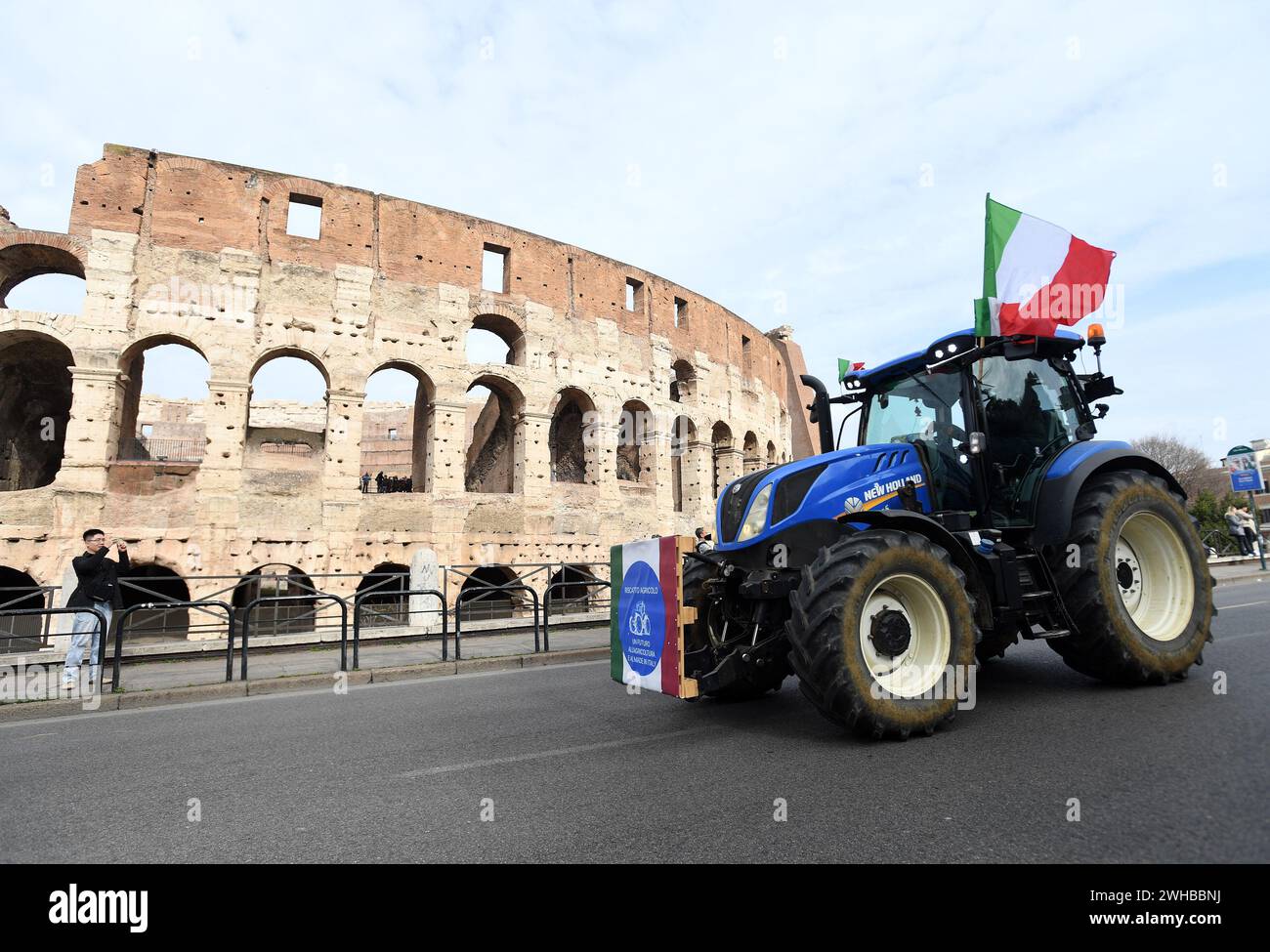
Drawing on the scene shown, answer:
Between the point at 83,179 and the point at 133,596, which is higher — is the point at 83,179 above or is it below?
above

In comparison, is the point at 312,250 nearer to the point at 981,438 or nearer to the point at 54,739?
the point at 54,739

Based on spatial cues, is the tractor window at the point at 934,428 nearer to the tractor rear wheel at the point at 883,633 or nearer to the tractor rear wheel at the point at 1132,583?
the tractor rear wheel at the point at 1132,583

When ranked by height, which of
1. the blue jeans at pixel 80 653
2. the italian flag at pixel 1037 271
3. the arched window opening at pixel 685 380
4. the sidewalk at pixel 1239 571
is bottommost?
the blue jeans at pixel 80 653

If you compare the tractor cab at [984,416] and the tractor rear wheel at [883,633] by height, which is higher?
the tractor cab at [984,416]

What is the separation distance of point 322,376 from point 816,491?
17.2m

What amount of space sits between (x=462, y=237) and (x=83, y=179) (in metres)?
9.23

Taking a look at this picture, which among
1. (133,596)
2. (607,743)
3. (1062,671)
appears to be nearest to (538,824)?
(607,743)

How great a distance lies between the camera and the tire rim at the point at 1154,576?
5461mm

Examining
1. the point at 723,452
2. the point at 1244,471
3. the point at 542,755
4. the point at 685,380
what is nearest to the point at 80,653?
the point at 542,755

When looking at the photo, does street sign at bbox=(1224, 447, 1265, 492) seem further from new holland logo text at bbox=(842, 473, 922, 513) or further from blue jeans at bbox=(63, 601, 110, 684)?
blue jeans at bbox=(63, 601, 110, 684)

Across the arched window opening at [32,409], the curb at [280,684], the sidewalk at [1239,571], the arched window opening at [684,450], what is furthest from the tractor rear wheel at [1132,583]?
the arched window opening at [32,409]

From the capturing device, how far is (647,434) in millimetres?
24156

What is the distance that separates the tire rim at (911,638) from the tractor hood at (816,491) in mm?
623

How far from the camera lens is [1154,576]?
18.6ft
